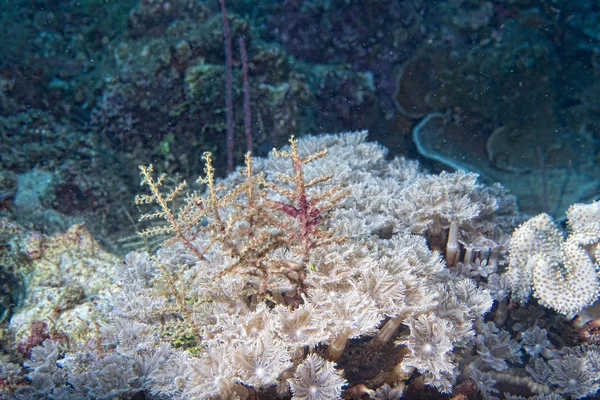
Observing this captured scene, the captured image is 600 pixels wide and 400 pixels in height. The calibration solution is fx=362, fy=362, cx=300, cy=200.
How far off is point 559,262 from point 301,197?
7.11 ft

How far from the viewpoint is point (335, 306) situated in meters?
1.96

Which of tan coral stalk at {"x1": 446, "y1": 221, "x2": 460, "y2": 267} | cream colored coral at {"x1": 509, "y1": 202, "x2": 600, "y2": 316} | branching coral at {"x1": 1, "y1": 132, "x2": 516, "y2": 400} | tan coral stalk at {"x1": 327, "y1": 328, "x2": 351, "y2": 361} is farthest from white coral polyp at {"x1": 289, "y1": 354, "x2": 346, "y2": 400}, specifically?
cream colored coral at {"x1": 509, "y1": 202, "x2": 600, "y2": 316}

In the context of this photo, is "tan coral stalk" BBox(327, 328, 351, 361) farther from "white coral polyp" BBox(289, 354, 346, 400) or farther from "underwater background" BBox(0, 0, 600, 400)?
"white coral polyp" BBox(289, 354, 346, 400)

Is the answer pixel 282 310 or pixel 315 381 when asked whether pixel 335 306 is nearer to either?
pixel 282 310

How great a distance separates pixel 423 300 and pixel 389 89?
5.03 m

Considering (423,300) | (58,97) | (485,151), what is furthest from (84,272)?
(485,151)

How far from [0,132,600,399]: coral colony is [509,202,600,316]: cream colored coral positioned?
0.4 inches

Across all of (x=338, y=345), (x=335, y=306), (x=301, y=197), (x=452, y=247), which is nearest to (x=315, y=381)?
(x=338, y=345)

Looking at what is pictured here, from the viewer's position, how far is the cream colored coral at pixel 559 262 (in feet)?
8.48

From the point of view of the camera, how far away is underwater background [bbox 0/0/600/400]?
2.10 m

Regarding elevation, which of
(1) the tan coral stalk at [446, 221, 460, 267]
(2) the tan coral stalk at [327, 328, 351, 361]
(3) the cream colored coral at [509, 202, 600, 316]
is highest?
(2) the tan coral stalk at [327, 328, 351, 361]

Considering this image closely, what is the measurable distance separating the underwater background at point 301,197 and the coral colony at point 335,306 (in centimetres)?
2

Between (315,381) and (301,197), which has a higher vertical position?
(301,197)

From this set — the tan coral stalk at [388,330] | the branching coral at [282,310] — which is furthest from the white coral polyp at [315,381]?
the tan coral stalk at [388,330]
